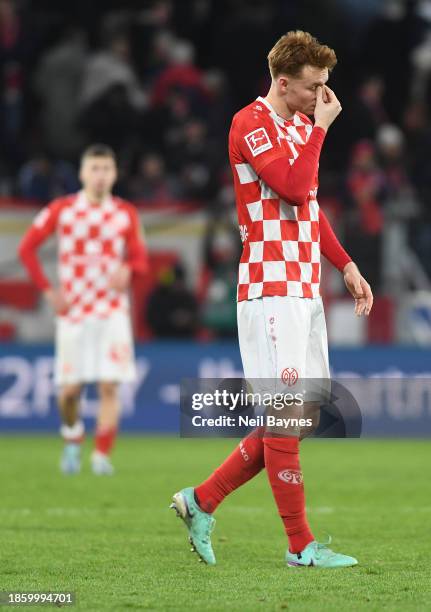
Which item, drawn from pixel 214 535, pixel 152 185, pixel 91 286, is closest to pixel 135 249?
pixel 91 286

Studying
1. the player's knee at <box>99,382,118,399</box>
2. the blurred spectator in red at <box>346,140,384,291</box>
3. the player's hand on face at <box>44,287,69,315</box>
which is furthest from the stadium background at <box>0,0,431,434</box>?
the player's hand on face at <box>44,287,69,315</box>

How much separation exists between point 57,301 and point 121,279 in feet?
1.65

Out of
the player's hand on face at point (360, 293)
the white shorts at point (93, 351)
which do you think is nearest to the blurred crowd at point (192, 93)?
the white shorts at point (93, 351)

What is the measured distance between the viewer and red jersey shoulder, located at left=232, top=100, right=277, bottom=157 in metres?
5.86

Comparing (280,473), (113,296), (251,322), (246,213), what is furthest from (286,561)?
(113,296)

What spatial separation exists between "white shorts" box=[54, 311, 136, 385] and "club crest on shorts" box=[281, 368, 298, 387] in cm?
508

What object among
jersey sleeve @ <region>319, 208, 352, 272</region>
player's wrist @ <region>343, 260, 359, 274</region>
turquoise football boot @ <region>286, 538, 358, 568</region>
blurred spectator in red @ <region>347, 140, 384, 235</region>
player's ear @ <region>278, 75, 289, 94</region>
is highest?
blurred spectator in red @ <region>347, 140, 384, 235</region>

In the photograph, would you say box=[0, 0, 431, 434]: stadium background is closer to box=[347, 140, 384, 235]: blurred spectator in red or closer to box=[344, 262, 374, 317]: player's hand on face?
box=[347, 140, 384, 235]: blurred spectator in red

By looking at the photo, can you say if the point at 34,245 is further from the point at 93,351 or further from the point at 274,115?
the point at 274,115

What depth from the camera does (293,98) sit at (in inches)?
234

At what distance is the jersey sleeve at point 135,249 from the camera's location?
1078cm

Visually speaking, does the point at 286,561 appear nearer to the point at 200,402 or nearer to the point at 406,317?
the point at 200,402

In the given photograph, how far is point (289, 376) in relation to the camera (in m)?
5.85

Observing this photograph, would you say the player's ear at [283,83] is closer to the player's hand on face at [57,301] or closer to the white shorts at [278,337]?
the white shorts at [278,337]
